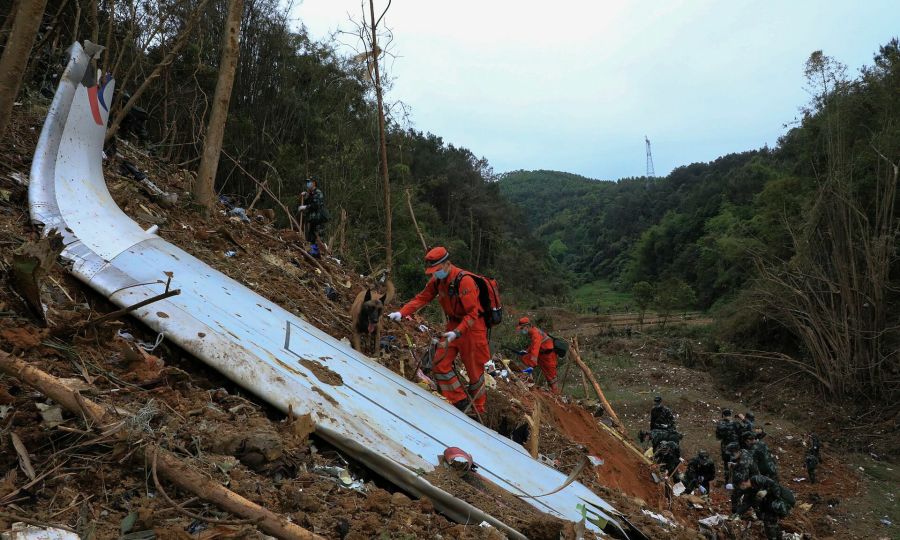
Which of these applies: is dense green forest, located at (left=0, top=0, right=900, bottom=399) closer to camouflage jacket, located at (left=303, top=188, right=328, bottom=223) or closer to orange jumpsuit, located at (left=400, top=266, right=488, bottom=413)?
camouflage jacket, located at (left=303, top=188, right=328, bottom=223)

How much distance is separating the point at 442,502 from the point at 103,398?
148 centimetres

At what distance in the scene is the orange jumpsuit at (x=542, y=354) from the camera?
9523 millimetres

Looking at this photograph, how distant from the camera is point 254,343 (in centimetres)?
357

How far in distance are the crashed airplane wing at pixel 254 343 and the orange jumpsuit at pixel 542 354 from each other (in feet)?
15.2

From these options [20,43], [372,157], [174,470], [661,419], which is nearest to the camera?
[174,470]

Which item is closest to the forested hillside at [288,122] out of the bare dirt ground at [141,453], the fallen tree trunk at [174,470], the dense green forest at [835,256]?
the bare dirt ground at [141,453]

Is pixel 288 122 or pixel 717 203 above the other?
pixel 288 122

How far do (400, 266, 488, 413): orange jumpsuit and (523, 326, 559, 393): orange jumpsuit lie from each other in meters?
3.64

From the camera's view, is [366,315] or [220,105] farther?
[220,105]

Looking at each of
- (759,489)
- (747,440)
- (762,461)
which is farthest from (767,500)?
(747,440)

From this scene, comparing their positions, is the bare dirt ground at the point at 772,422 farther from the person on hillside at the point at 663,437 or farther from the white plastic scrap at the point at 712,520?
the person on hillside at the point at 663,437

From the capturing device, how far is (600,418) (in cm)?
964

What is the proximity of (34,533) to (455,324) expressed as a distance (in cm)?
435

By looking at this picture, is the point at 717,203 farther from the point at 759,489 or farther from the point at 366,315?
the point at 366,315
